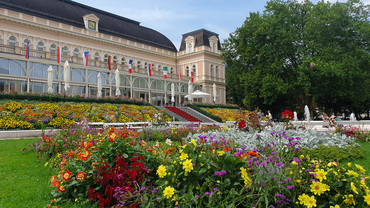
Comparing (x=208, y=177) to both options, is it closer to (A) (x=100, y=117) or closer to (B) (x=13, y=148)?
(B) (x=13, y=148)

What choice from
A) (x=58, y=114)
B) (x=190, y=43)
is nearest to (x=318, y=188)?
(x=58, y=114)

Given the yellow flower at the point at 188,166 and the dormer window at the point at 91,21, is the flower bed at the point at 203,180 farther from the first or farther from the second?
the dormer window at the point at 91,21

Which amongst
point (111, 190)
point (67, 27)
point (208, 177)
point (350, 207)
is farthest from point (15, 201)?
point (67, 27)

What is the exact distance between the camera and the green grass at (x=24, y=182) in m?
3.73

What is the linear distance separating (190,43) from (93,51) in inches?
754

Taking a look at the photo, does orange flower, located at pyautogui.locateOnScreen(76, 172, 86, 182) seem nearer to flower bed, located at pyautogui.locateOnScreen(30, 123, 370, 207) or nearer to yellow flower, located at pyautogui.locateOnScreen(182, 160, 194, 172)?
flower bed, located at pyautogui.locateOnScreen(30, 123, 370, 207)

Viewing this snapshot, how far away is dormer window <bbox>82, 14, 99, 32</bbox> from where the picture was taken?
36.8m

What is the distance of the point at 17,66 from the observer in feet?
83.0

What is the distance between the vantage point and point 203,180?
10.0 ft

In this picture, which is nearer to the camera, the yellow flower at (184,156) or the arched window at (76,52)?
the yellow flower at (184,156)

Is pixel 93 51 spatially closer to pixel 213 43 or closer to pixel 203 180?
pixel 213 43

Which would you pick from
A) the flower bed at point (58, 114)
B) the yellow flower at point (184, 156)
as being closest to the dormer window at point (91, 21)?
the flower bed at point (58, 114)

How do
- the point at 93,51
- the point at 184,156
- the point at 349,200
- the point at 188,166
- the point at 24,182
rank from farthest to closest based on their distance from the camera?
the point at 93,51 → the point at 24,182 → the point at 184,156 → the point at 188,166 → the point at 349,200

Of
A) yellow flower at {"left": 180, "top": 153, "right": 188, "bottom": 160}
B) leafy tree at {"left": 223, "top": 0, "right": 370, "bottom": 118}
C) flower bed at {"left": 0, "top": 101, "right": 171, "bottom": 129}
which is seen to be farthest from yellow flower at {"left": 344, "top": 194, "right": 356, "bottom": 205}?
leafy tree at {"left": 223, "top": 0, "right": 370, "bottom": 118}
